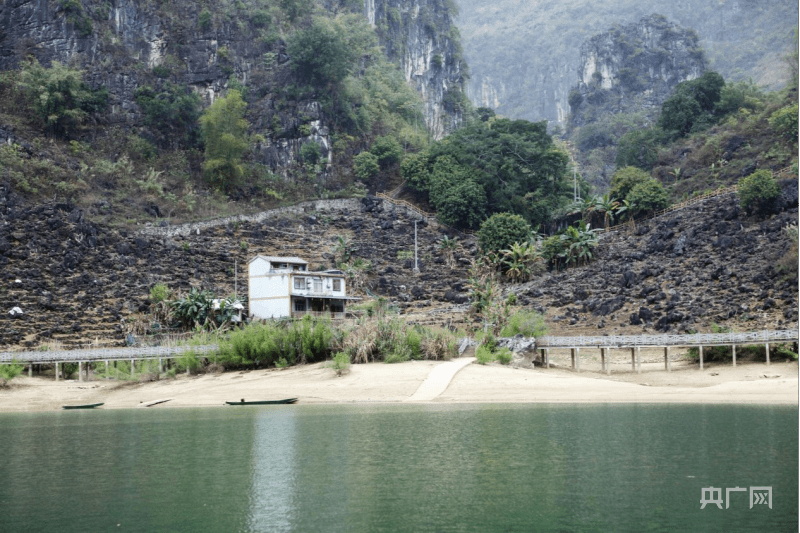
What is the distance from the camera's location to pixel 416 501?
1850 centimetres

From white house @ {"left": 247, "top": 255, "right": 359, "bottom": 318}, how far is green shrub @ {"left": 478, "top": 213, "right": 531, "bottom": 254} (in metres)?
16.4

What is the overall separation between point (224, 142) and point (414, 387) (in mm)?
48557

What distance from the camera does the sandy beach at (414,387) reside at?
38.8 meters

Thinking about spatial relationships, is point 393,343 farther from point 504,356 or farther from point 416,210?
point 416,210

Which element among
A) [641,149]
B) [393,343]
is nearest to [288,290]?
[393,343]

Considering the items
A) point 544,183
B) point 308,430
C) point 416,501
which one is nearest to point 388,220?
point 544,183

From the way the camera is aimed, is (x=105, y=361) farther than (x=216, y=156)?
No

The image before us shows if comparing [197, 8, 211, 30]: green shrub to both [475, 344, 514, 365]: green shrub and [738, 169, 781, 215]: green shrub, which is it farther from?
[475, 344, 514, 365]: green shrub

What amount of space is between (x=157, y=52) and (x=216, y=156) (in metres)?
18.1

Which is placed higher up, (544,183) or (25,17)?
(25,17)

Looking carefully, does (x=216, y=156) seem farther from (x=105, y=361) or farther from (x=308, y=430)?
(x=308, y=430)

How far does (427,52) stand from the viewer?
4948 inches

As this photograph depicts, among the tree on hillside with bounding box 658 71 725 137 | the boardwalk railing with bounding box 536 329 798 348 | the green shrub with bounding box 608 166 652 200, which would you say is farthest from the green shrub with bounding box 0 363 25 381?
the tree on hillside with bounding box 658 71 725 137

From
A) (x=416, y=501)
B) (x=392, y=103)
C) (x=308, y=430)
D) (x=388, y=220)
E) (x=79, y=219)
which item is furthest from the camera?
(x=392, y=103)
